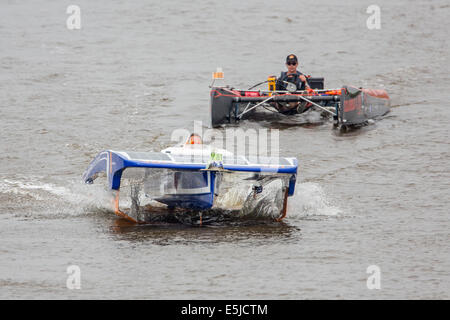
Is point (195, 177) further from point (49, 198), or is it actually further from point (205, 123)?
point (205, 123)

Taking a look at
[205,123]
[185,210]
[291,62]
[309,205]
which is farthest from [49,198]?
[291,62]

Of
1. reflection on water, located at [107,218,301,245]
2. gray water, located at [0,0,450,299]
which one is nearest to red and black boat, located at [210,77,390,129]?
gray water, located at [0,0,450,299]

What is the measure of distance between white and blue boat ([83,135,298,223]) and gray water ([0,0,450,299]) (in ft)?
1.36

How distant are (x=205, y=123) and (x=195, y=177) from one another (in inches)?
302

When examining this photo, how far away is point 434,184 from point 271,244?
4769mm

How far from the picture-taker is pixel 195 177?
39.2 ft

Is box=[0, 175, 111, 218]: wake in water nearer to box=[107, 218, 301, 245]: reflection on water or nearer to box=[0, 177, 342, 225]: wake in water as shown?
box=[0, 177, 342, 225]: wake in water

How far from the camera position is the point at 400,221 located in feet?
41.2

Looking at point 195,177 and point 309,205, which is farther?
point 309,205

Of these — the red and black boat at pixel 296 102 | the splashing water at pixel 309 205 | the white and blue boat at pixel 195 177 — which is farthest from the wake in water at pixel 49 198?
the red and black boat at pixel 296 102

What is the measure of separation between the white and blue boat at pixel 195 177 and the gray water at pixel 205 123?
415 mm

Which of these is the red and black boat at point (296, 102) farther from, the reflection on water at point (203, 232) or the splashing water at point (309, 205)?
the reflection on water at point (203, 232)

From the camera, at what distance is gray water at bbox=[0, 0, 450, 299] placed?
1002 centimetres

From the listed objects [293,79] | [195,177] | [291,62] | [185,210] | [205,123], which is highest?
[291,62]
